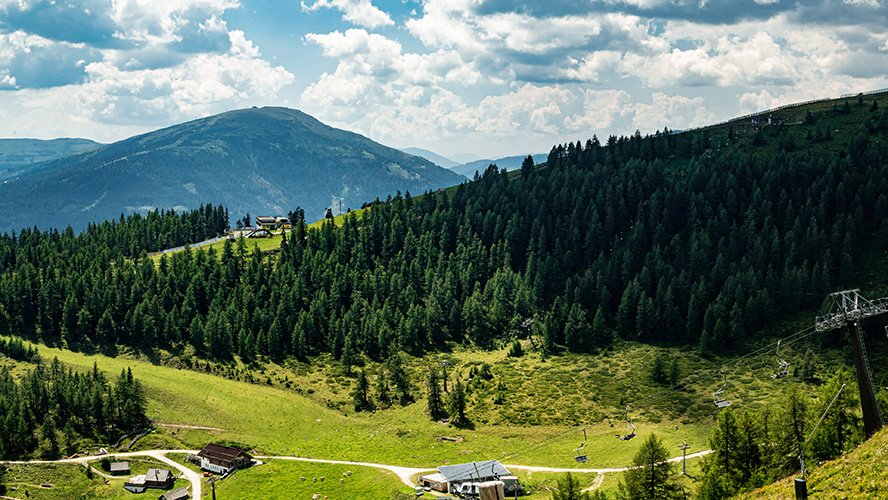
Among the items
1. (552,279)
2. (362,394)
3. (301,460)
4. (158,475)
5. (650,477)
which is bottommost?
(301,460)

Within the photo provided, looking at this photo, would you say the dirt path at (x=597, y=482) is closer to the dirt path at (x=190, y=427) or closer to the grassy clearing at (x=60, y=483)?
the grassy clearing at (x=60, y=483)

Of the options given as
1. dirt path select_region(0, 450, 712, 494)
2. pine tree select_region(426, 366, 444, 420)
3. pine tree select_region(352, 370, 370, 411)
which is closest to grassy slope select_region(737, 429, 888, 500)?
dirt path select_region(0, 450, 712, 494)

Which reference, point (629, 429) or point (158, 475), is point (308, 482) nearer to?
point (158, 475)

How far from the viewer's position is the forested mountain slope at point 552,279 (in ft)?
477

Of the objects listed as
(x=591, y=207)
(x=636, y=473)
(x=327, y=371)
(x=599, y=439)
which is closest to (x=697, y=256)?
(x=591, y=207)

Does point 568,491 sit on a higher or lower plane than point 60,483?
higher

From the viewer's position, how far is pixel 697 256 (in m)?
158

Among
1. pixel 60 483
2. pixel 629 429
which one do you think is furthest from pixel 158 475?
pixel 629 429

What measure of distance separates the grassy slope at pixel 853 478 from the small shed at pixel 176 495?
2976 inches

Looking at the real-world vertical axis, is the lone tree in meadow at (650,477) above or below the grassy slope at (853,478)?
below

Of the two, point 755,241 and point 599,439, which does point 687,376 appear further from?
point 755,241

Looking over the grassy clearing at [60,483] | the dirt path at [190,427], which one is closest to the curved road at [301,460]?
the grassy clearing at [60,483]

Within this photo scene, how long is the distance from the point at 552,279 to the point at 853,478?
444 ft

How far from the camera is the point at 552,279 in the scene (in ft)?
573
